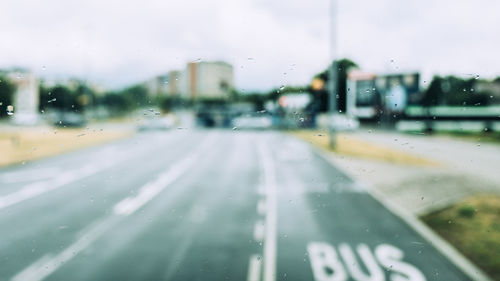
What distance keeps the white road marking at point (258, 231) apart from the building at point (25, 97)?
4007mm

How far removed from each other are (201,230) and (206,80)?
153 inches

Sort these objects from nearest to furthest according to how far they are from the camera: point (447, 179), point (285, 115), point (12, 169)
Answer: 1. point (285, 115)
2. point (447, 179)
3. point (12, 169)

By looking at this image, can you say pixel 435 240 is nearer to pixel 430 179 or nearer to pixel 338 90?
pixel 338 90

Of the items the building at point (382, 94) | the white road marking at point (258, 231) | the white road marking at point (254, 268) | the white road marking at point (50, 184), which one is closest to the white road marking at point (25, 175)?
the white road marking at point (50, 184)

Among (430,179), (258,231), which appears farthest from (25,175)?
(430,179)

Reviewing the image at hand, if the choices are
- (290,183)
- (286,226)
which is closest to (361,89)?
(286,226)

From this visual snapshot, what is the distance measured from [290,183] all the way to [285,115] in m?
7.97

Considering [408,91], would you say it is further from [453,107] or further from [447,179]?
[447,179]

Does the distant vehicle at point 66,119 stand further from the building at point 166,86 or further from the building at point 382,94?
the building at point 382,94

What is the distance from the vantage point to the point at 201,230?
6.80m

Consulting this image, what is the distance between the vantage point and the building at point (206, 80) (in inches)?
134

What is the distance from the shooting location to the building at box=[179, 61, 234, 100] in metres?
3.41

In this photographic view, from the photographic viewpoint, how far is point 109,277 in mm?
4633

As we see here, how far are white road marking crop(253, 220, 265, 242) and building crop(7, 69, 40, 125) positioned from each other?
4007 mm
